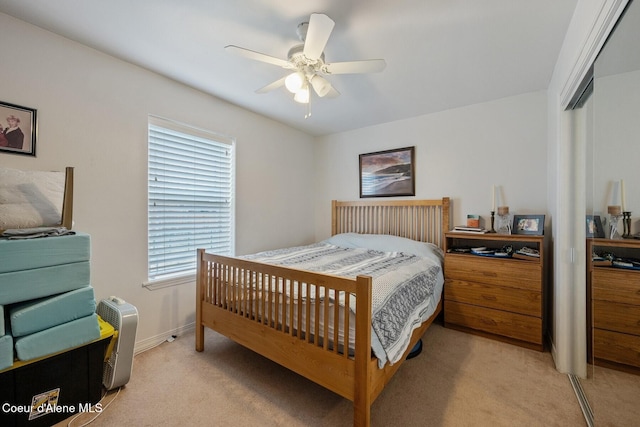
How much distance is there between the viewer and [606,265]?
5.01ft

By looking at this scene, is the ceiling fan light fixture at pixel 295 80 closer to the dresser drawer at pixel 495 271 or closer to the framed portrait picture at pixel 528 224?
the dresser drawer at pixel 495 271

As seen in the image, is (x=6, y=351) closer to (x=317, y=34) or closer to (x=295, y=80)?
(x=295, y=80)

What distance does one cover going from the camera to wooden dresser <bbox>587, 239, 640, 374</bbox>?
1.32 metres

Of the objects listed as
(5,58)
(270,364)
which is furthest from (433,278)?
(5,58)

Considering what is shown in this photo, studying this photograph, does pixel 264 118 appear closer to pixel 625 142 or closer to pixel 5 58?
pixel 5 58

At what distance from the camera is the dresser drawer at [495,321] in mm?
2213

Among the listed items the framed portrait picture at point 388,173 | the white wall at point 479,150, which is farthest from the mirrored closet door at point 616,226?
the framed portrait picture at point 388,173

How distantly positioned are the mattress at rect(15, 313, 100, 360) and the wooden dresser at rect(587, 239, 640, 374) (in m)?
2.93

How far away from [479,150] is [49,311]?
3.78 metres

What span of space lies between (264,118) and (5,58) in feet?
7.10

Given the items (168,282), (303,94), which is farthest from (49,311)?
(303,94)

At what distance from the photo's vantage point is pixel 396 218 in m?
3.42

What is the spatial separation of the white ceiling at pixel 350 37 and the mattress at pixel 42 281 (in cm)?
157

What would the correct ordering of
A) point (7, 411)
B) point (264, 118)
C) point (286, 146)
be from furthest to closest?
point (286, 146), point (264, 118), point (7, 411)
